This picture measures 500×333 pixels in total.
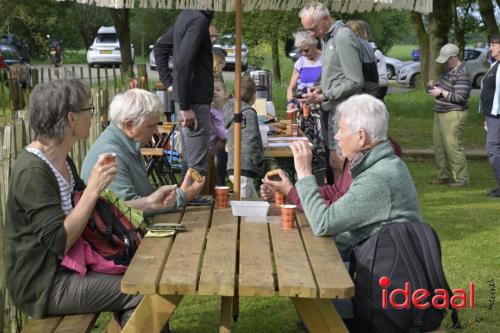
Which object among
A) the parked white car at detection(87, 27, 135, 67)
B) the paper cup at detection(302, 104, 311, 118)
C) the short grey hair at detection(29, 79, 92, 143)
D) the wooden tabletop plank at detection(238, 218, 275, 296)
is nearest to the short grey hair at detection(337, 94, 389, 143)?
the wooden tabletop plank at detection(238, 218, 275, 296)

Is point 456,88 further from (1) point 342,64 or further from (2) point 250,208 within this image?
(2) point 250,208

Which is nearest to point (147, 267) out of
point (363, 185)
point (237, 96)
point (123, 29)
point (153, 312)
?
point (153, 312)

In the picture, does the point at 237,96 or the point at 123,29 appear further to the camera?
the point at 123,29

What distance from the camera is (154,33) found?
4238 cm

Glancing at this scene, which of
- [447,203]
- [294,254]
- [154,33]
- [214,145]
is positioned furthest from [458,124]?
[154,33]

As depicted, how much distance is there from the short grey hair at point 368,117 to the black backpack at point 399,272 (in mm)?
486

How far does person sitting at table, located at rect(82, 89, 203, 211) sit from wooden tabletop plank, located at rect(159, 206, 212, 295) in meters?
0.21

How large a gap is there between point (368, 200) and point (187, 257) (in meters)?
0.86

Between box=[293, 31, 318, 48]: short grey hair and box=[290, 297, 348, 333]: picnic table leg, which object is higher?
box=[293, 31, 318, 48]: short grey hair

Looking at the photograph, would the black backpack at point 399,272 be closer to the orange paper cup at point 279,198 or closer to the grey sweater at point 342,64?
the orange paper cup at point 279,198

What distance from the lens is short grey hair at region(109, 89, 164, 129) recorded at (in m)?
4.00

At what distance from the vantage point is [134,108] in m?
4.01

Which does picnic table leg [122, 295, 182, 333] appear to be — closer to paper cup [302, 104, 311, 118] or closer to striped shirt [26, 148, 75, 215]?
striped shirt [26, 148, 75, 215]

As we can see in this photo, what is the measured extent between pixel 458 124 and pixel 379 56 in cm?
133
